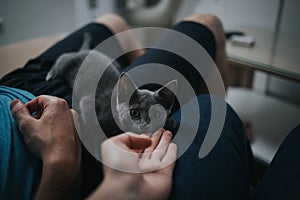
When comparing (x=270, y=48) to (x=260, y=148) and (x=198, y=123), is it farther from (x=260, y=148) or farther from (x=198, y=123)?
(x=198, y=123)

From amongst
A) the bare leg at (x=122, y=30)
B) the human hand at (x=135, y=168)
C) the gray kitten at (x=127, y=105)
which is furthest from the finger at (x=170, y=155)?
the bare leg at (x=122, y=30)

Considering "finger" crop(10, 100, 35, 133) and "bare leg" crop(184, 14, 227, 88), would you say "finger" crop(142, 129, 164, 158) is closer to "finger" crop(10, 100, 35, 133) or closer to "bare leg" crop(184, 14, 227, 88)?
"finger" crop(10, 100, 35, 133)

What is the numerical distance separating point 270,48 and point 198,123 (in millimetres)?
731

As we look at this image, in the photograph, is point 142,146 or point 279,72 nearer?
point 142,146

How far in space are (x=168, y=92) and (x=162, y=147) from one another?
0.19 metres

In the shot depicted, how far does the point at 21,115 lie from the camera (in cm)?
52

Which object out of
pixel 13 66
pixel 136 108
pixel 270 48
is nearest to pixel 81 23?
pixel 13 66

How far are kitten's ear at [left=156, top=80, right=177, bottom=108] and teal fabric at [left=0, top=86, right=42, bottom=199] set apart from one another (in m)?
0.33

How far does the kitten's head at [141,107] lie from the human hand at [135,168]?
0.12m

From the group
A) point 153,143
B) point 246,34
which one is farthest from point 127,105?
point 246,34

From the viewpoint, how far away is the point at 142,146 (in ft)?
1.63

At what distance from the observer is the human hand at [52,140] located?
1.49 ft

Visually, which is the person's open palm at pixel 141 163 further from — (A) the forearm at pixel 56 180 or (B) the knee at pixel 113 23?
(B) the knee at pixel 113 23

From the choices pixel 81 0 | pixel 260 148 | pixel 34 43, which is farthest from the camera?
pixel 81 0
